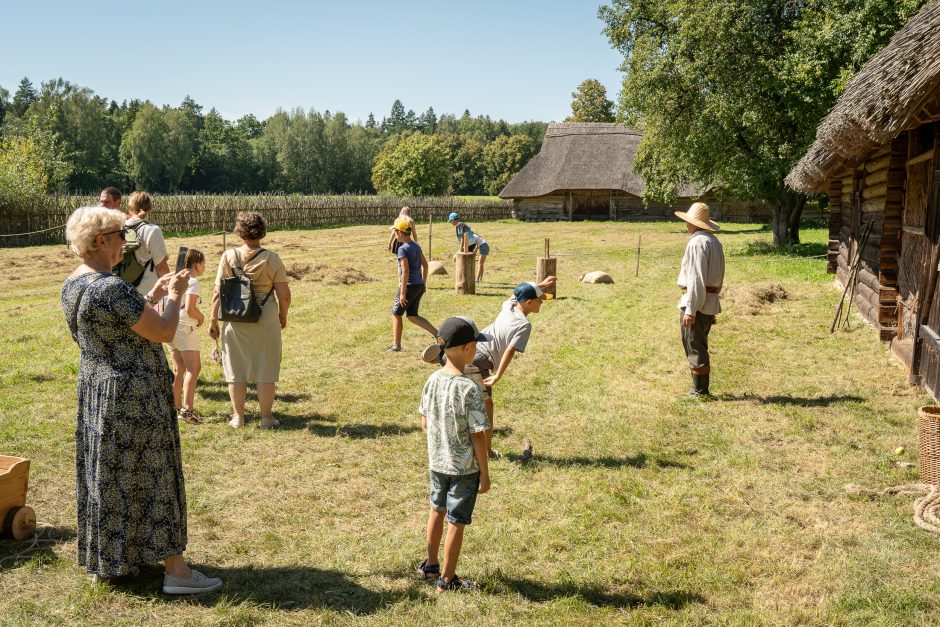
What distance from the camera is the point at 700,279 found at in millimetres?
7148

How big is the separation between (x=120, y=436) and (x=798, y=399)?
21.4ft

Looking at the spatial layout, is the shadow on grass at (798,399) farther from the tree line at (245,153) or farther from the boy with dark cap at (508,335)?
the tree line at (245,153)

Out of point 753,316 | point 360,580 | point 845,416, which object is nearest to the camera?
point 360,580

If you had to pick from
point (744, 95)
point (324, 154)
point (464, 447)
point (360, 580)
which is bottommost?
point (360, 580)

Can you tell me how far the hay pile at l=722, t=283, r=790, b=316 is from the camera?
41.9 ft

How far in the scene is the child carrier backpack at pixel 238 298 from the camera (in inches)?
241

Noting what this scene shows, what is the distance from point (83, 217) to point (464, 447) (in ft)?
7.18

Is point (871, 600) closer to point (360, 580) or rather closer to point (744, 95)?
point (360, 580)

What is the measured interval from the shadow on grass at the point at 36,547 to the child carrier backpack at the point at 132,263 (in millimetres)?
2362

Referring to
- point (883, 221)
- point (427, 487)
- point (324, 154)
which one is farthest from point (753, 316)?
point (324, 154)

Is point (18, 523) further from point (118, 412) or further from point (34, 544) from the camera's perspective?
point (118, 412)

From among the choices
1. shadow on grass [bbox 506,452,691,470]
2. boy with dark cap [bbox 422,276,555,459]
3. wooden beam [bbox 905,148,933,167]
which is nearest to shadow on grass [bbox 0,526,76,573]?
boy with dark cap [bbox 422,276,555,459]

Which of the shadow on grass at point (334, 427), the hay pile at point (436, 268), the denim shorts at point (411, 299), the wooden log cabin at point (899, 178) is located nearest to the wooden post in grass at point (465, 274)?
the hay pile at point (436, 268)

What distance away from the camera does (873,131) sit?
750 cm
